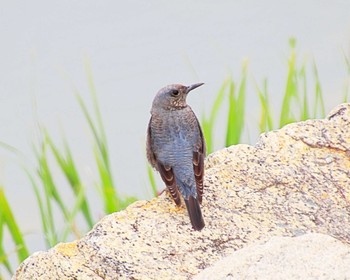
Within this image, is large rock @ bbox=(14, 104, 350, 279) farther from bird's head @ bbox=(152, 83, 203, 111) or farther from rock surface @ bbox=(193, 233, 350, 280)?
rock surface @ bbox=(193, 233, 350, 280)

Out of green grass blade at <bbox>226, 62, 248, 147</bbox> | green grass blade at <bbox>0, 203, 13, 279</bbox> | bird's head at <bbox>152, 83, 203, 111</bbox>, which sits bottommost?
green grass blade at <bbox>0, 203, 13, 279</bbox>

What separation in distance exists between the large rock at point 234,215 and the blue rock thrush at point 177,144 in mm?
91

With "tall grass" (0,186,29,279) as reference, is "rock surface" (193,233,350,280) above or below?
above

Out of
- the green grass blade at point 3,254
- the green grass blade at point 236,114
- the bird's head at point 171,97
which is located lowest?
the green grass blade at point 3,254

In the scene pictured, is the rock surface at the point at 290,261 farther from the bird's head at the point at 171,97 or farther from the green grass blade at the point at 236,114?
the green grass blade at the point at 236,114

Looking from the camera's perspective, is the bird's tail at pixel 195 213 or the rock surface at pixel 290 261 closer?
the rock surface at pixel 290 261

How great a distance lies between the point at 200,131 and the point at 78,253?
1.33 m

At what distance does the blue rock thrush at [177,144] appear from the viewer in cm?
606

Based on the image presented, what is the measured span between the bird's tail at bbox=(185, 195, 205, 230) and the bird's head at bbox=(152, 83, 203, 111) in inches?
33.7

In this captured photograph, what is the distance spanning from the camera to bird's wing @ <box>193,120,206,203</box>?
5946mm

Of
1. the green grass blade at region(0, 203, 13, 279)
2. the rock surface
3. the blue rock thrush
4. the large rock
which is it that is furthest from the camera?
the green grass blade at region(0, 203, 13, 279)

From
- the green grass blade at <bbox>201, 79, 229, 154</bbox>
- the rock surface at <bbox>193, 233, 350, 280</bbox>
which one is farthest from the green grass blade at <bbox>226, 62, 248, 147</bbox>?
the rock surface at <bbox>193, 233, 350, 280</bbox>

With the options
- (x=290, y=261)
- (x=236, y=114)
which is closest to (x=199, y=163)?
(x=290, y=261)

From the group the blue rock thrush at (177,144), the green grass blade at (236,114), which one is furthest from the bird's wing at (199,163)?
the green grass blade at (236,114)
